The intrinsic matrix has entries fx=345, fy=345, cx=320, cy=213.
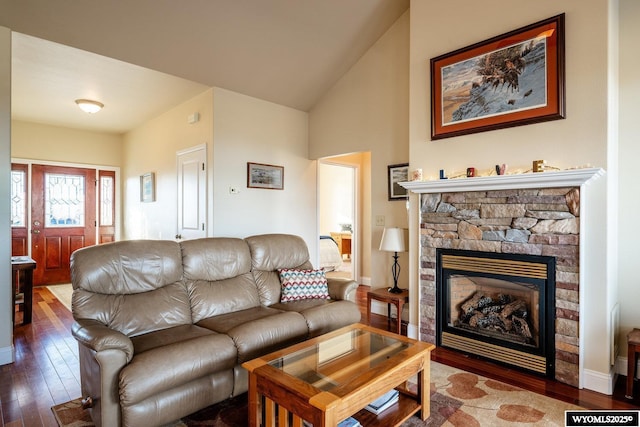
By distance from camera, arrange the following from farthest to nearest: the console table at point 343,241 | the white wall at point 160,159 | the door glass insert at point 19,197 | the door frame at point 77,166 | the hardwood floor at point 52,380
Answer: the console table at point 343,241 < the door frame at point 77,166 < the door glass insert at point 19,197 < the white wall at point 160,159 < the hardwood floor at point 52,380

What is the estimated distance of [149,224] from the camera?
236 inches

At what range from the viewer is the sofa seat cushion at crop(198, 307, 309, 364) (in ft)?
7.64

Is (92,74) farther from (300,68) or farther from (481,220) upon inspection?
(481,220)

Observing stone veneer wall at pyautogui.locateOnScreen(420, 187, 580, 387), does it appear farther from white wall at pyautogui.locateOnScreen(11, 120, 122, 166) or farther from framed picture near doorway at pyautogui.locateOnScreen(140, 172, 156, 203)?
white wall at pyautogui.locateOnScreen(11, 120, 122, 166)

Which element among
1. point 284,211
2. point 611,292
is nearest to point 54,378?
point 284,211

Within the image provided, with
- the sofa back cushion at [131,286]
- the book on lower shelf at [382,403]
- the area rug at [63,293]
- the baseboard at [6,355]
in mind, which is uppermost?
the sofa back cushion at [131,286]

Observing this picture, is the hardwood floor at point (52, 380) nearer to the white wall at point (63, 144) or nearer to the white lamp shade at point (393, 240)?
the white lamp shade at point (393, 240)

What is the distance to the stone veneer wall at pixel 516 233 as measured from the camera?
257cm

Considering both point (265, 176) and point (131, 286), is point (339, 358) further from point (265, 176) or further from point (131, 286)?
point (265, 176)

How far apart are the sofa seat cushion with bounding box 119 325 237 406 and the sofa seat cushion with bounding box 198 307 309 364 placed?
8 centimetres

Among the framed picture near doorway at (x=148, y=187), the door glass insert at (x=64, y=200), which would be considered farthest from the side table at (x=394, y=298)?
the door glass insert at (x=64, y=200)

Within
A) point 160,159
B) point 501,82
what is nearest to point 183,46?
point 160,159

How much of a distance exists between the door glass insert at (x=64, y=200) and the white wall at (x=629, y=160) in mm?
8049

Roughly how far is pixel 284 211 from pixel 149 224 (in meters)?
2.63
